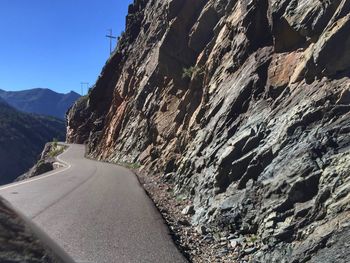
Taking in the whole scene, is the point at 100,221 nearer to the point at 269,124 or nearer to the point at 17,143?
the point at 269,124

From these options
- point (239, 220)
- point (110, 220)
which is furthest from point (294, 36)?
point (110, 220)

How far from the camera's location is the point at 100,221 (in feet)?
33.3

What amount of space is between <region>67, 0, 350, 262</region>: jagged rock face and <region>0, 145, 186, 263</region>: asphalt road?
1395mm

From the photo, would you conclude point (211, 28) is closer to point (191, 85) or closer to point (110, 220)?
point (191, 85)

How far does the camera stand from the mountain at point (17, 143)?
114688 millimetres

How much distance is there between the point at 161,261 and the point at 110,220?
325 cm

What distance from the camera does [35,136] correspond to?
133875mm

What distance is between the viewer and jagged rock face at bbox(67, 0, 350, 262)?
698 centimetres

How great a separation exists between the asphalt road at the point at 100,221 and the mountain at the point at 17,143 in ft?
318

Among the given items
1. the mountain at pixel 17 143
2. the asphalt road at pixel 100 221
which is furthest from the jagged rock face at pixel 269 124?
the mountain at pixel 17 143

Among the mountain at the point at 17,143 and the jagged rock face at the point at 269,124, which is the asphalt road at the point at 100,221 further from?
the mountain at the point at 17,143

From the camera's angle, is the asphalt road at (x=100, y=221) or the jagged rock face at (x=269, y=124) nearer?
the jagged rock face at (x=269, y=124)

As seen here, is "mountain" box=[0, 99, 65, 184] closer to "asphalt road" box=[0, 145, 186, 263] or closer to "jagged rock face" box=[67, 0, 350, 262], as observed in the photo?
"jagged rock face" box=[67, 0, 350, 262]

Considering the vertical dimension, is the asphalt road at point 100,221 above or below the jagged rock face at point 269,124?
below
